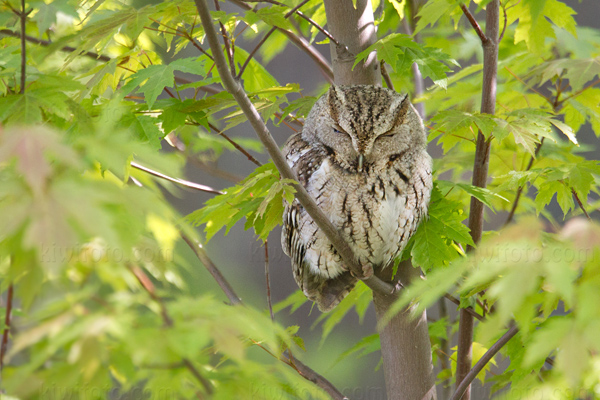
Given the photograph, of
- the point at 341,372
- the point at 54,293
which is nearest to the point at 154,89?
the point at 54,293

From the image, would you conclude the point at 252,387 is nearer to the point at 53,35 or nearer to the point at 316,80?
the point at 53,35

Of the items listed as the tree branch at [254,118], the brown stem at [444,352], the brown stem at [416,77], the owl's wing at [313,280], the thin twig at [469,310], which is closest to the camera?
the tree branch at [254,118]

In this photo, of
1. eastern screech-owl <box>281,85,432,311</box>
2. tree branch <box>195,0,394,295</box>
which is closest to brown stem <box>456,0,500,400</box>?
eastern screech-owl <box>281,85,432,311</box>

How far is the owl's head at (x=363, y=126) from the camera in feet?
4.99

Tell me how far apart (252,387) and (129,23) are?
35.0 inches

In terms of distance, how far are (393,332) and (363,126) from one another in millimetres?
606

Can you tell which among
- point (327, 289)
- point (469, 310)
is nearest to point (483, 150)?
point (469, 310)

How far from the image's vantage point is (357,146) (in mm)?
1531

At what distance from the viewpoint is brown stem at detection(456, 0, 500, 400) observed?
4.92 feet

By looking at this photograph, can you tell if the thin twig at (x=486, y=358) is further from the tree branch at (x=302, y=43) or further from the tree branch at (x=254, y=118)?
the tree branch at (x=302, y=43)

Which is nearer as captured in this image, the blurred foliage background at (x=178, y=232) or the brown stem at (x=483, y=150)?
the blurred foliage background at (x=178, y=232)

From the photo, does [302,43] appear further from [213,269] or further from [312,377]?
[312,377]

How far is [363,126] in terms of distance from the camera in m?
1.53

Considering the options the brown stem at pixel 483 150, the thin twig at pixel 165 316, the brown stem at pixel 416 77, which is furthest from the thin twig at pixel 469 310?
the thin twig at pixel 165 316
